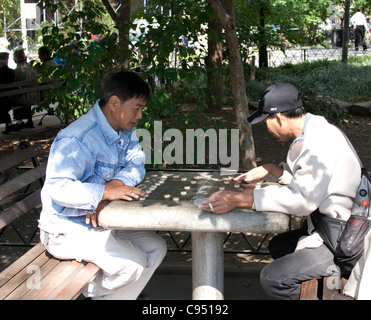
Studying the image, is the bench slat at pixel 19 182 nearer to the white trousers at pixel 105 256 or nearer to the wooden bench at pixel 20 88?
the white trousers at pixel 105 256

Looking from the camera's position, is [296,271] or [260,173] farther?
[260,173]

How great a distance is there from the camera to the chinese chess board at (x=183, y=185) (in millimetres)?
3396

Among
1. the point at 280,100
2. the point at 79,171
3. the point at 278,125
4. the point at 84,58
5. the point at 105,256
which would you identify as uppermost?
the point at 84,58

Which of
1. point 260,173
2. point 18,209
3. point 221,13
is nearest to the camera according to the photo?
point 260,173

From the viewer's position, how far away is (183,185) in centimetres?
371

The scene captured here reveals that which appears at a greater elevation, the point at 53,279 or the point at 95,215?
the point at 95,215

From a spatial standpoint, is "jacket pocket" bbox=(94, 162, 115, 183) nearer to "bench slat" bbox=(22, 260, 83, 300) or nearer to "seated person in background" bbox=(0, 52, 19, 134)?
"bench slat" bbox=(22, 260, 83, 300)

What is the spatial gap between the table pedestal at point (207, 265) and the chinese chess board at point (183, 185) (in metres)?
0.25

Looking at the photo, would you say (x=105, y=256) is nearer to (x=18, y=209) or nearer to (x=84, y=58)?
(x=18, y=209)

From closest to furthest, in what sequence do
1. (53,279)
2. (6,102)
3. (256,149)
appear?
(53,279), (256,149), (6,102)

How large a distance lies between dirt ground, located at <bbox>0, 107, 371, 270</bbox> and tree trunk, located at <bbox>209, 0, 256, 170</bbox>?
83 centimetres

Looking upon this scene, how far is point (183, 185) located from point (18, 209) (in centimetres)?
120

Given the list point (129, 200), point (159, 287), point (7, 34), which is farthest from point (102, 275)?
point (7, 34)

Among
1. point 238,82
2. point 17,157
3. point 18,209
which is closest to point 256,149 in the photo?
point 238,82
